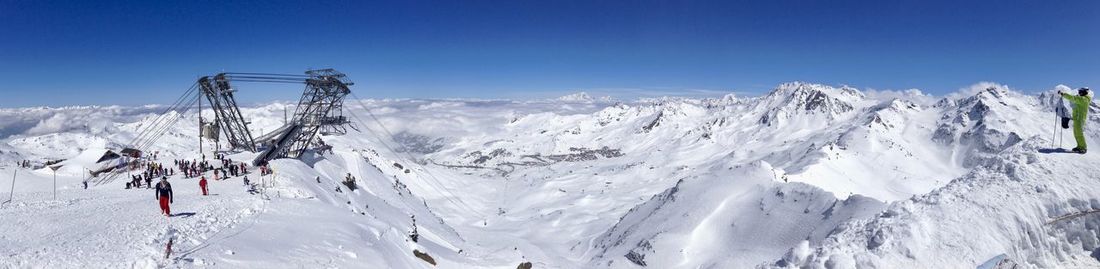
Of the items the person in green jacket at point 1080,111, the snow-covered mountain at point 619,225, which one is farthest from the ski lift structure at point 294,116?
the person in green jacket at point 1080,111

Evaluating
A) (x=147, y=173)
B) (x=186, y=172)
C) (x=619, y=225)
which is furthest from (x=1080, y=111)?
(x=186, y=172)

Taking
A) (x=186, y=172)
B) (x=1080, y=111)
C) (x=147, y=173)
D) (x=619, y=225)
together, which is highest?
(x=1080, y=111)

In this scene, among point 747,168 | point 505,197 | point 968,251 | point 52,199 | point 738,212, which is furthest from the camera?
point 505,197

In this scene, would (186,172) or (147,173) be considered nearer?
(147,173)

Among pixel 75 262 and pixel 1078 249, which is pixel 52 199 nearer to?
pixel 75 262

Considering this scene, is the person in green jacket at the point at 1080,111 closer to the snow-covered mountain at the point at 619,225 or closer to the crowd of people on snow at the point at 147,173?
the snow-covered mountain at the point at 619,225

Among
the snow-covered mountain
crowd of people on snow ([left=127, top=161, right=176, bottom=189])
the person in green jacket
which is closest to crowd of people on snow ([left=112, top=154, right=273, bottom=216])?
crowd of people on snow ([left=127, top=161, right=176, bottom=189])

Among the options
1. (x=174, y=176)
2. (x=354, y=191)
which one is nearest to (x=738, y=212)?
(x=354, y=191)

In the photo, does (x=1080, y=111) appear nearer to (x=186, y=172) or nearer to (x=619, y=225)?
(x=619, y=225)

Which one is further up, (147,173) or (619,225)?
(147,173)
